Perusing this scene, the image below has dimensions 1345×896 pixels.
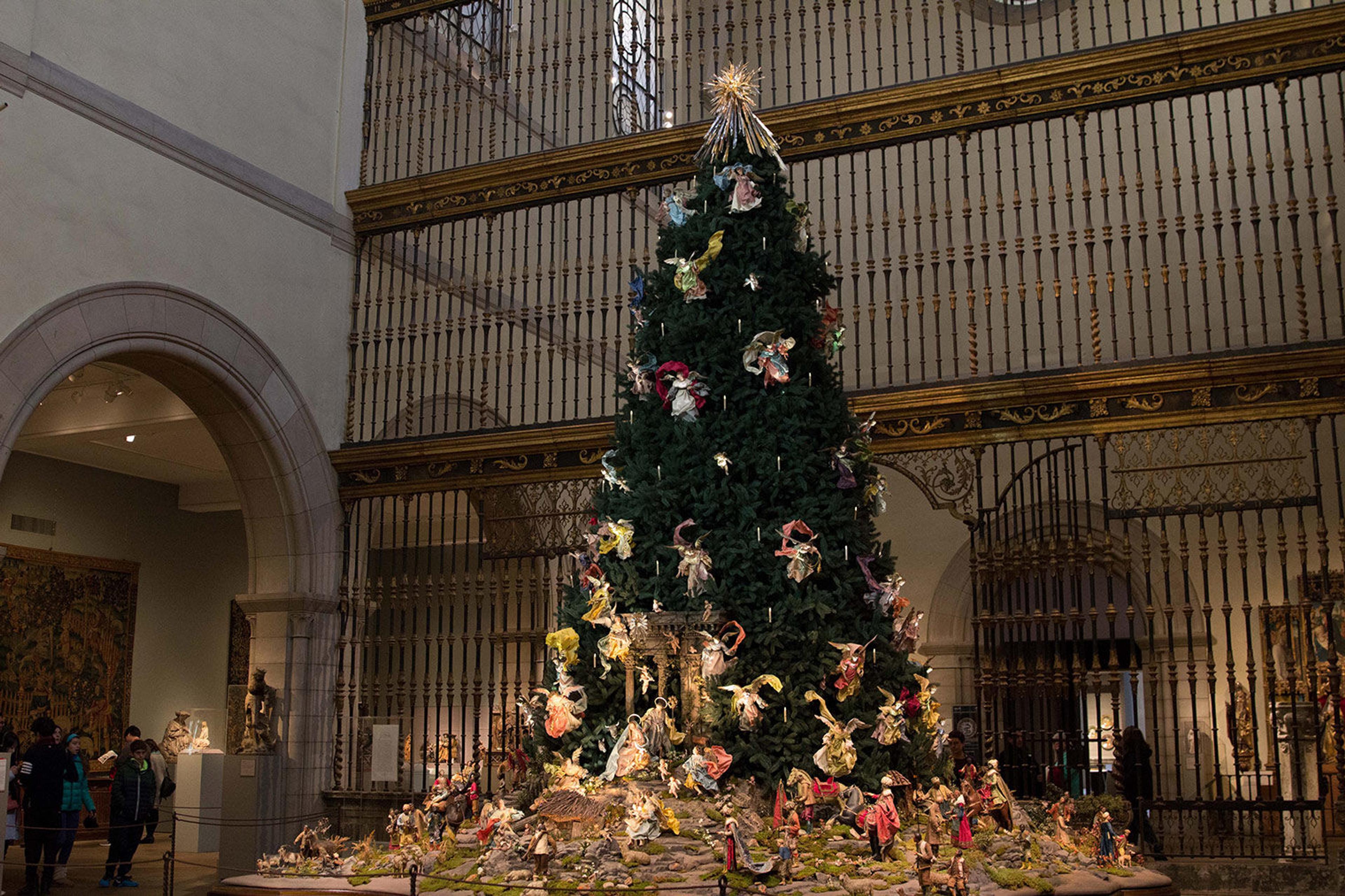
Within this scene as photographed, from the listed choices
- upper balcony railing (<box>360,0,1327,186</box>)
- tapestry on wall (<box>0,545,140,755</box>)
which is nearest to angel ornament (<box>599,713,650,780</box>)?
upper balcony railing (<box>360,0,1327,186</box>)

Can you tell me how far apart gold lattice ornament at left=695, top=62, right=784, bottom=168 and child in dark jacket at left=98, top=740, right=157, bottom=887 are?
6.40m

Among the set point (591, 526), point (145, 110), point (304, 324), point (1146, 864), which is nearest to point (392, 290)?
point (304, 324)

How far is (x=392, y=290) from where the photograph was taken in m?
11.7

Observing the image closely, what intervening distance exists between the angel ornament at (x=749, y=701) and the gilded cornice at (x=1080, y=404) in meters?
2.65

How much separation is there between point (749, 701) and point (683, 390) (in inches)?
69.2

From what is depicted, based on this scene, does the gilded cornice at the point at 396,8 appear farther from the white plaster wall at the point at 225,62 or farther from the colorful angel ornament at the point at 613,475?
the colorful angel ornament at the point at 613,475

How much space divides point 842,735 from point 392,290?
22.6ft

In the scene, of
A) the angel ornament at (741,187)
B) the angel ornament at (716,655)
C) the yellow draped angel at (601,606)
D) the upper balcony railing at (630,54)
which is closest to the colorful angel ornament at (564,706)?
the yellow draped angel at (601,606)

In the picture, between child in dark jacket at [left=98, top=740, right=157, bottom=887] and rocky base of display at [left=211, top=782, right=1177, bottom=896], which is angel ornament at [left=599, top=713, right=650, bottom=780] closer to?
rocky base of display at [left=211, top=782, right=1177, bottom=896]

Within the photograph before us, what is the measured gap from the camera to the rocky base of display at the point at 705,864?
219 inches

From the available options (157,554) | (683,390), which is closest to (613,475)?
(683,390)

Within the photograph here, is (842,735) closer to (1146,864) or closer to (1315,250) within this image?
(1146,864)

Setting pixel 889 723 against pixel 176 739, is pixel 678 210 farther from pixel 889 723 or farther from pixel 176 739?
pixel 176 739

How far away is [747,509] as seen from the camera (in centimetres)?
679
